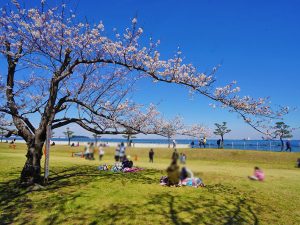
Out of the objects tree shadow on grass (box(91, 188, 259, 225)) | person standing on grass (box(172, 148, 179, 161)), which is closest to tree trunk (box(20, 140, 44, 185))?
tree shadow on grass (box(91, 188, 259, 225))

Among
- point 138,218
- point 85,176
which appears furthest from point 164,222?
point 85,176

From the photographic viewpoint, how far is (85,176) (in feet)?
67.6

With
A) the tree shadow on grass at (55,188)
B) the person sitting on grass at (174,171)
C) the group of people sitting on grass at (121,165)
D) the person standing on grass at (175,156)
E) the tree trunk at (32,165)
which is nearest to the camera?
the person sitting on grass at (174,171)

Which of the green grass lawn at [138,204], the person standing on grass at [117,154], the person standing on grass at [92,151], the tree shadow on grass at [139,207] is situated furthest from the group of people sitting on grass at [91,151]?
the tree shadow on grass at [139,207]

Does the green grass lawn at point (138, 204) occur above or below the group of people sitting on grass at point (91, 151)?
below

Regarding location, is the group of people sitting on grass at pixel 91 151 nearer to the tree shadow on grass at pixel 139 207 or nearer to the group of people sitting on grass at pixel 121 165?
the group of people sitting on grass at pixel 121 165

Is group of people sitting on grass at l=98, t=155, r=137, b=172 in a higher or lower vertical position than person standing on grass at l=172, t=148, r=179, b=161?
lower

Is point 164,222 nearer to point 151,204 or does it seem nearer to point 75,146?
point 151,204

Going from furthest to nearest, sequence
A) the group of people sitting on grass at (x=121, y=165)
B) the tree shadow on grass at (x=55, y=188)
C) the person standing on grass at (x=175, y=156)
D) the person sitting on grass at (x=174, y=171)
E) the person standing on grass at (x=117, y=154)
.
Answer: the tree shadow on grass at (x=55, y=188)
the group of people sitting on grass at (x=121, y=165)
the person standing on grass at (x=117, y=154)
the person standing on grass at (x=175, y=156)
the person sitting on grass at (x=174, y=171)

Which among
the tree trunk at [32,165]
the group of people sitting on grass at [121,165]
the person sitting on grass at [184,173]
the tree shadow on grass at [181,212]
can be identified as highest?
the person sitting on grass at [184,173]

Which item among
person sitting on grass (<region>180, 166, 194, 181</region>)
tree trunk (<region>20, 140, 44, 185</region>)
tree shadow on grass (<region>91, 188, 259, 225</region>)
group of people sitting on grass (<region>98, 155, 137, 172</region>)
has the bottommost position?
tree shadow on grass (<region>91, 188, 259, 225</region>)

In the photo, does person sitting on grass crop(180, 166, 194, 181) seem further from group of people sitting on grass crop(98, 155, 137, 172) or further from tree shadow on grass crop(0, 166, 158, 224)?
tree shadow on grass crop(0, 166, 158, 224)

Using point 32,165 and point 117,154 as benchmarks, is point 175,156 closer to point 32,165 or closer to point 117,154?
point 117,154

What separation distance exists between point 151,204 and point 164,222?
7.06 ft
